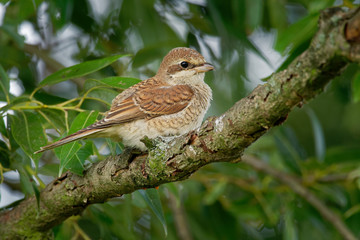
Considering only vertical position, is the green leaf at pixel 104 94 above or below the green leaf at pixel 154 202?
above

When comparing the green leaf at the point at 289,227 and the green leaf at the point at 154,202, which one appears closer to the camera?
the green leaf at the point at 154,202

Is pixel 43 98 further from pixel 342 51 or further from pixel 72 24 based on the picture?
pixel 342 51

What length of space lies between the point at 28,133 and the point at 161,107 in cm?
90

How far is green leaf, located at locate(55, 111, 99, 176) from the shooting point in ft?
8.48

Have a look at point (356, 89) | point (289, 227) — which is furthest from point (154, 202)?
point (356, 89)

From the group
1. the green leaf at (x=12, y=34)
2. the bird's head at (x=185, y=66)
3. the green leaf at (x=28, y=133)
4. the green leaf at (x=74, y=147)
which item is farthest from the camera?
the bird's head at (x=185, y=66)

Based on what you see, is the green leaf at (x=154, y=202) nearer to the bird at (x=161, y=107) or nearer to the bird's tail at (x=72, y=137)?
the bird at (x=161, y=107)

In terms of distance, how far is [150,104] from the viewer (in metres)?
3.31

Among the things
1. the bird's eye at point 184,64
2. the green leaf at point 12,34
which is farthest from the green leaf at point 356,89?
the green leaf at point 12,34

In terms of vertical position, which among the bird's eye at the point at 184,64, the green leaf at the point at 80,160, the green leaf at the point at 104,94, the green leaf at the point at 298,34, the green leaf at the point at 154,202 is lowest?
the green leaf at the point at 154,202

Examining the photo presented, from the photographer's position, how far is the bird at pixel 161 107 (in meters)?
2.98

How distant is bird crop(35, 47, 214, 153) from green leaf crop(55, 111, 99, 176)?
4 centimetres

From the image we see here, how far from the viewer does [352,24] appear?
4.93ft

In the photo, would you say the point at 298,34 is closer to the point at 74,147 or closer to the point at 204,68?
the point at 204,68
